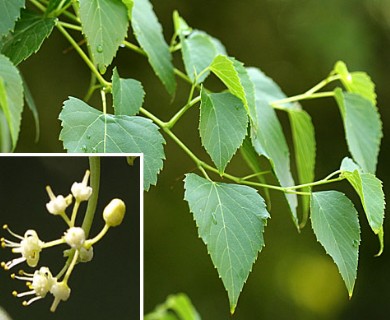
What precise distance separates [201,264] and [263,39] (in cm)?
41

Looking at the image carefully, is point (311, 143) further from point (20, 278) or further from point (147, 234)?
point (147, 234)

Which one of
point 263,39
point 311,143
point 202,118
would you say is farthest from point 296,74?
point 202,118

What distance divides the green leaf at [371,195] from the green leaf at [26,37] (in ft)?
0.49

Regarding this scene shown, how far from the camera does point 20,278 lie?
297mm

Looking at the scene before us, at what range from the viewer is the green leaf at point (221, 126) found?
1.09ft

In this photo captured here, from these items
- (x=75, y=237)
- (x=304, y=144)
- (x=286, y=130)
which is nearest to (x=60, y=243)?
(x=75, y=237)

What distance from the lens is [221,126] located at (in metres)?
0.34

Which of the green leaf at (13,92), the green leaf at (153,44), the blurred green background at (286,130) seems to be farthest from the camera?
the blurred green background at (286,130)

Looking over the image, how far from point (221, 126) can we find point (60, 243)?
9 centimetres

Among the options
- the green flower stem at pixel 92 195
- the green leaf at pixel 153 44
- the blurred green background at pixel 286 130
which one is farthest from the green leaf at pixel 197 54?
the blurred green background at pixel 286 130

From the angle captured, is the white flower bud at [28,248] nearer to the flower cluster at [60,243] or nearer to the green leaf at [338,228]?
the flower cluster at [60,243]

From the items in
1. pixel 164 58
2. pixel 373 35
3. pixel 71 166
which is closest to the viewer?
pixel 71 166

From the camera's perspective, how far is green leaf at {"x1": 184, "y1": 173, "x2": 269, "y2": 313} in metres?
0.31

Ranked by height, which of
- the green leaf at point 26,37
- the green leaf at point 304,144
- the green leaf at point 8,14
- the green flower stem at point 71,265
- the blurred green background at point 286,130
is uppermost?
the green leaf at point 8,14
